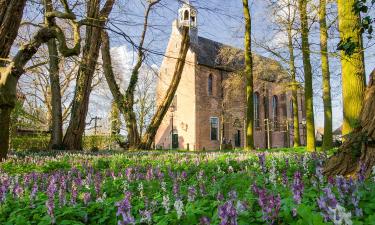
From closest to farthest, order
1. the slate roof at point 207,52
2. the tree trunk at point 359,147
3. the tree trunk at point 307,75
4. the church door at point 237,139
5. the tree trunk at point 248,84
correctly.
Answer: the tree trunk at point 359,147, the tree trunk at point 307,75, the tree trunk at point 248,84, the slate roof at point 207,52, the church door at point 237,139

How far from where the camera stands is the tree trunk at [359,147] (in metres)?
5.70

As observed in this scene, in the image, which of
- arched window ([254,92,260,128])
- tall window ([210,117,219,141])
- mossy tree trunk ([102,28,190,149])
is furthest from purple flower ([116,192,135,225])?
arched window ([254,92,260,128])

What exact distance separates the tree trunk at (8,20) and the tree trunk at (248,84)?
1351cm

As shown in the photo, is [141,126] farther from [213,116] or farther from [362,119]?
[362,119]

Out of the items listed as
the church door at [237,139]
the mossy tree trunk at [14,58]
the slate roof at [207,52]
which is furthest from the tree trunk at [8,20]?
the church door at [237,139]

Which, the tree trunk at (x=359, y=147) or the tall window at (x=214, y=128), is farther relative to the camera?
the tall window at (x=214, y=128)

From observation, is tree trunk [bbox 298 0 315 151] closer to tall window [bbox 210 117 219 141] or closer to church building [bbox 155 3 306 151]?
church building [bbox 155 3 306 151]

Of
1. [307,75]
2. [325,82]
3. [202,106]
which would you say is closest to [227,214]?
[307,75]

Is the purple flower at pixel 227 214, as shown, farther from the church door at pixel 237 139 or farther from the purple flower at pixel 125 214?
the church door at pixel 237 139

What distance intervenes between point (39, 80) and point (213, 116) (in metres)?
22.8

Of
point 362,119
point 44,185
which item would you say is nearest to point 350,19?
point 362,119

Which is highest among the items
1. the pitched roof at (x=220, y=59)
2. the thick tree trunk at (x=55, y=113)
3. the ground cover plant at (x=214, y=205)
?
the pitched roof at (x=220, y=59)

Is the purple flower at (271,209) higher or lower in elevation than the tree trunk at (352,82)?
lower

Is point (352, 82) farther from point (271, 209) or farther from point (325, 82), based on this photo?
point (271, 209)
